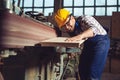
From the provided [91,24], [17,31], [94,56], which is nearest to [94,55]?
[94,56]

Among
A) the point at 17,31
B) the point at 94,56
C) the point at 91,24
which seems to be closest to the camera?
the point at 17,31

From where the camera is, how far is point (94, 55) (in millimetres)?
3041

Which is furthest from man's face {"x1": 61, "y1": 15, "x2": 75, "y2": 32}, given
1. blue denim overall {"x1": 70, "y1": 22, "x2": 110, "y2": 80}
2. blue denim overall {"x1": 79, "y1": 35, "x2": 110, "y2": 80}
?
blue denim overall {"x1": 79, "y1": 35, "x2": 110, "y2": 80}

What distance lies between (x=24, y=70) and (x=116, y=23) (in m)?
6.84

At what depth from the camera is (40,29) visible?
3.19 metres

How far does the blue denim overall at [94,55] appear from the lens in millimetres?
3027

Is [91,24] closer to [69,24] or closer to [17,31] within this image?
[69,24]

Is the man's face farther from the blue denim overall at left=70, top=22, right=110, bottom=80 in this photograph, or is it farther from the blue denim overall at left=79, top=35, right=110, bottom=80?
the blue denim overall at left=79, top=35, right=110, bottom=80

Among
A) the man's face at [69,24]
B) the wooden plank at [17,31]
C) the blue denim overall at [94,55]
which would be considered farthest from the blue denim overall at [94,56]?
the wooden plank at [17,31]

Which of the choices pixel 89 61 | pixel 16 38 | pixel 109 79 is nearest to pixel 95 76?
pixel 89 61

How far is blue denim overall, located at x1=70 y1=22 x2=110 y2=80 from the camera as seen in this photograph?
303 cm

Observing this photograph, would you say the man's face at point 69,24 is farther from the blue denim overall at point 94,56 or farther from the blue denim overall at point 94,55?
the blue denim overall at point 94,56

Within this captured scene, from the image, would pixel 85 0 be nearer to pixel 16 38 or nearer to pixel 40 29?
pixel 40 29

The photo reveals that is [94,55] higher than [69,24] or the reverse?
the reverse
